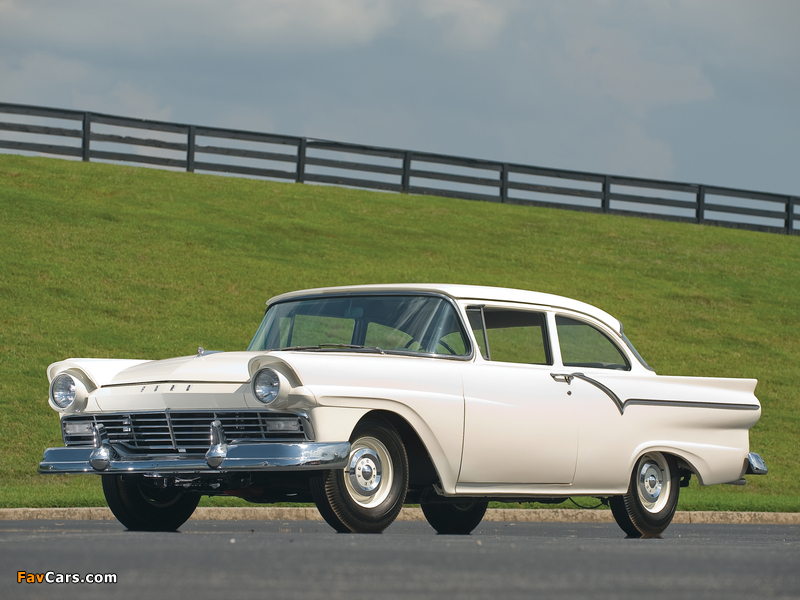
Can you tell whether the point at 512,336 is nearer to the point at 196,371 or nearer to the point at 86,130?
the point at 196,371

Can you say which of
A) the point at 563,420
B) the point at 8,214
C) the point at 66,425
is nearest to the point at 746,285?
the point at 8,214

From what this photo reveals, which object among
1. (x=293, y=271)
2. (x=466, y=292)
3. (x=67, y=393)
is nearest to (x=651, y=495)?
(x=466, y=292)

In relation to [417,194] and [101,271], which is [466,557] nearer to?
[101,271]

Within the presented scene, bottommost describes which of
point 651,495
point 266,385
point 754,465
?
point 651,495

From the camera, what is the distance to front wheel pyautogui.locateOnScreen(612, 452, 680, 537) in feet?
27.6

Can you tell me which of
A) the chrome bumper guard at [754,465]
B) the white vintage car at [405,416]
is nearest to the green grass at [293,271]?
the chrome bumper guard at [754,465]

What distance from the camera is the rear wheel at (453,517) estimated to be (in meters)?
9.00

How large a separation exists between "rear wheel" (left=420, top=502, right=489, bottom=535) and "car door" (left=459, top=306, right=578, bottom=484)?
151 centimetres

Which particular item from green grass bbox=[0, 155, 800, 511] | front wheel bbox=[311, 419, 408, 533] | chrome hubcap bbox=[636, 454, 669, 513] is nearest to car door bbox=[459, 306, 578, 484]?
front wheel bbox=[311, 419, 408, 533]

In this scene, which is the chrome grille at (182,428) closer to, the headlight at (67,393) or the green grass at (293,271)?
the headlight at (67,393)

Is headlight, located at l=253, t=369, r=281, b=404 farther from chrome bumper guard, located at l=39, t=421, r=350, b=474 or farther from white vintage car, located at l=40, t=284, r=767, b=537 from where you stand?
chrome bumper guard, located at l=39, t=421, r=350, b=474

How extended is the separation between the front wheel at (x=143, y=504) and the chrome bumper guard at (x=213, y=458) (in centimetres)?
63

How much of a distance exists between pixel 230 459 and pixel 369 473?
88cm

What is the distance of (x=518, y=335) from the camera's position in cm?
832
